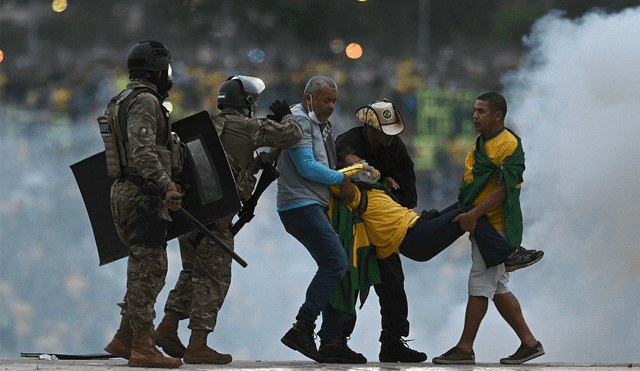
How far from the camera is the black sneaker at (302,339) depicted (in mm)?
5305

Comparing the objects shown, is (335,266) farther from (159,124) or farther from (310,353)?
(159,124)

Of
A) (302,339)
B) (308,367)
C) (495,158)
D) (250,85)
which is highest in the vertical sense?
(250,85)

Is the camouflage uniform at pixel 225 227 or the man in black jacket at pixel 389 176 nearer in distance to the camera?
the camouflage uniform at pixel 225 227

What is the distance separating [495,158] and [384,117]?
82cm

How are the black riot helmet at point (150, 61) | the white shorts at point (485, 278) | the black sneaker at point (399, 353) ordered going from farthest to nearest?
the black sneaker at point (399, 353)
the white shorts at point (485, 278)
the black riot helmet at point (150, 61)

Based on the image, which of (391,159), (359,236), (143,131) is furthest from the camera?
(391,159)

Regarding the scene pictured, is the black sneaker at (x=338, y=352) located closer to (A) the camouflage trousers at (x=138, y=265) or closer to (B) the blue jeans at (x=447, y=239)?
(B) the blue jeans at (x=447, y=239)

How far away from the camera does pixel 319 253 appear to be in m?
5.43

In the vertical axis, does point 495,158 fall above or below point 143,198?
above

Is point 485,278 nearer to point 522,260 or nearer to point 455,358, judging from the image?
point 522,260

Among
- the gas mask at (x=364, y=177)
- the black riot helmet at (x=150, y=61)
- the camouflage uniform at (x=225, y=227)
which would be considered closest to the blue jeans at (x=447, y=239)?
the gas mask at (x=364, y=177)

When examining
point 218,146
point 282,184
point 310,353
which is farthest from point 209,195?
point 310,353

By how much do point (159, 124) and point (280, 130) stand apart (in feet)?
2.59

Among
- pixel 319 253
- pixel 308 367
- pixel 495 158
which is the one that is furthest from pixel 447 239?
pixel 308 367
